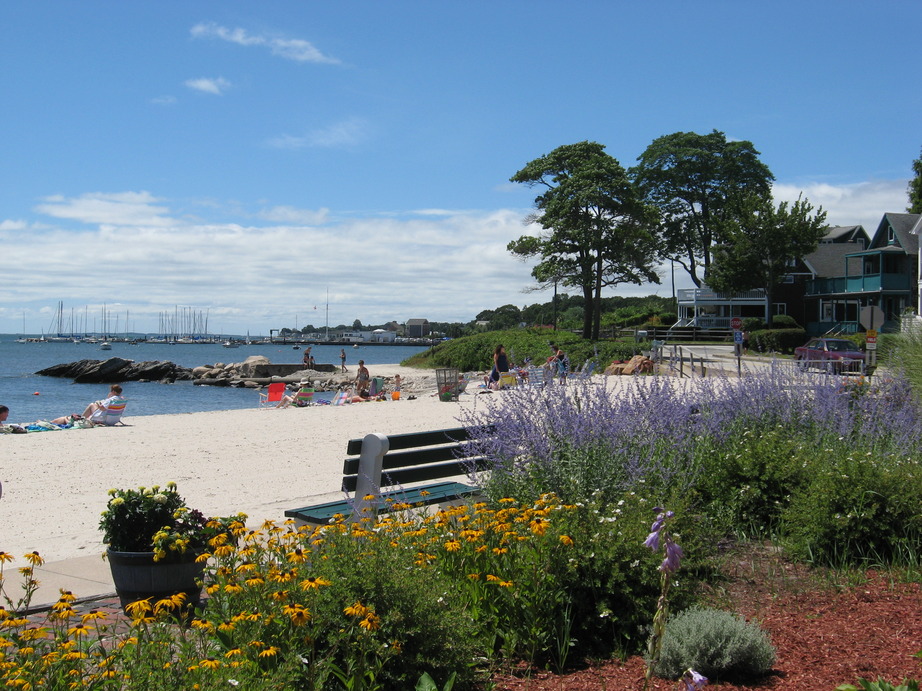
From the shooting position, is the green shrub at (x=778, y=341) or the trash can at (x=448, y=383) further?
the green shrub at (x=778, y=341)

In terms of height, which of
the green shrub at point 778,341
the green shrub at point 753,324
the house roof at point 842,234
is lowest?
the green shrub at point 778,341

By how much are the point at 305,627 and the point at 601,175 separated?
4123 centimetres

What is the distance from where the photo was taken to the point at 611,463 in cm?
554

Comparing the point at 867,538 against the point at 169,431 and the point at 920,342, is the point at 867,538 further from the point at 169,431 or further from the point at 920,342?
the point at 169,431

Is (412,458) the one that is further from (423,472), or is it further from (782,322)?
(782,322)

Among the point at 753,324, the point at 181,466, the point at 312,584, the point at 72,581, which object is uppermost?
the point at 753,324

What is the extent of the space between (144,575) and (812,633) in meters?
3.57

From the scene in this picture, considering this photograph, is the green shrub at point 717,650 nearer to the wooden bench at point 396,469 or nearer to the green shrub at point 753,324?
the wooden bench at point 396,469

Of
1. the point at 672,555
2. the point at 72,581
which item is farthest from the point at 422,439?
the point at 672,555

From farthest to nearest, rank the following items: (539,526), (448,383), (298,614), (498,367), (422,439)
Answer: (448,383) < (498,367) < (422,439) < (539,526) < (298,614)

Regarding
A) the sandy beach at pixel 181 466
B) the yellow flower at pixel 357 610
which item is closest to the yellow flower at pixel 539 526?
the yellow flower at pixel 357 610

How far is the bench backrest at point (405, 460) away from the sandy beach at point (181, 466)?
5.10 ft

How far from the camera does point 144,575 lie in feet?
15.4

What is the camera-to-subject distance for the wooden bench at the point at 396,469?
6.00 metres
